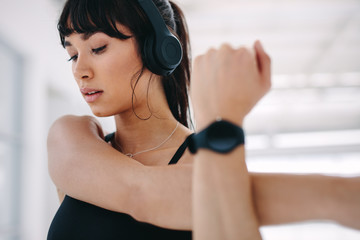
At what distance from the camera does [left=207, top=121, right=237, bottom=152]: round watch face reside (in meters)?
0.55

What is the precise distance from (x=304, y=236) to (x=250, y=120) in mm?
3161

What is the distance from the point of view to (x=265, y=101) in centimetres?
744

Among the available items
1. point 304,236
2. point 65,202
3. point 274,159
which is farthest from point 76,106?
point 304,236

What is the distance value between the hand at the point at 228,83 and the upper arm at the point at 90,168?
27 centimetres

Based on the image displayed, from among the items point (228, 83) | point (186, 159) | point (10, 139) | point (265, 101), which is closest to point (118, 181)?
point (186, 159)

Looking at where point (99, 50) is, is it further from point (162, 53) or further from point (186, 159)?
point (186, 159)

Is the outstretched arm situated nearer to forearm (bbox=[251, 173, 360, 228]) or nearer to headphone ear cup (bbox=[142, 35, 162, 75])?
forearm (bbox=[251, 173, 360, 228])

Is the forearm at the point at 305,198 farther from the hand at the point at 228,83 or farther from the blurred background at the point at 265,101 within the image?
the blurred background at the point at 265,101

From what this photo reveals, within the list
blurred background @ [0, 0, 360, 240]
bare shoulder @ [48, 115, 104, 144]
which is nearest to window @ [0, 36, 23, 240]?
blurred background @ [0, 0, 360, 240]

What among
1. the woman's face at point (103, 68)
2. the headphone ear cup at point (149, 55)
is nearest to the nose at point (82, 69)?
the woman's face at point (103, 68)

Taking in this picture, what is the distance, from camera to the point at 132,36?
3.19ft

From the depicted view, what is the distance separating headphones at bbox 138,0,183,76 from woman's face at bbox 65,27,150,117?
2.0 inches

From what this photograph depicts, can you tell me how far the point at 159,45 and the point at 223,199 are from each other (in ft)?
1.68

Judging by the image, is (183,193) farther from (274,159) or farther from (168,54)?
(274,159)
